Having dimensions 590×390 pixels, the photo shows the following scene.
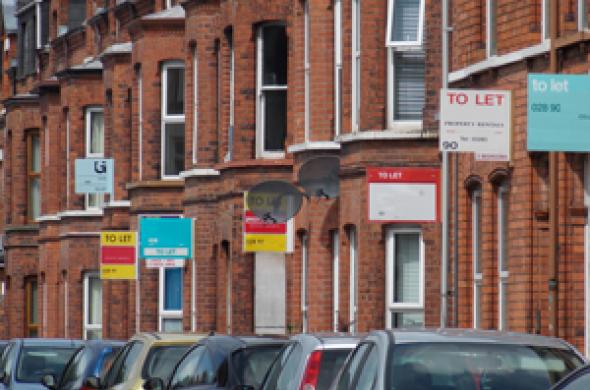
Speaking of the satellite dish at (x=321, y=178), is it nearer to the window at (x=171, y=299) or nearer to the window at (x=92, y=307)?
the window at (x=171, y=299)

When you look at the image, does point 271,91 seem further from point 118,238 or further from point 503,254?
point 503,254

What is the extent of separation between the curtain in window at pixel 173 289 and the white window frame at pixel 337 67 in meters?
12.2

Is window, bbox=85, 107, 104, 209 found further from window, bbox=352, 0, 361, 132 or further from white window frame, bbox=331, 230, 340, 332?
window, bbox=352, 0, 361, 132

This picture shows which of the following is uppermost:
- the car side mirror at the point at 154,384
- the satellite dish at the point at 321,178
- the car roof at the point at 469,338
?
the satellite dish at the point at 321,178

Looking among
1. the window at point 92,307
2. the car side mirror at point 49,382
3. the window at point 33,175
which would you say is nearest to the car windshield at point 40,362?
the car side mirror at point 49,382

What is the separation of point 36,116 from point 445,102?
40.1 m

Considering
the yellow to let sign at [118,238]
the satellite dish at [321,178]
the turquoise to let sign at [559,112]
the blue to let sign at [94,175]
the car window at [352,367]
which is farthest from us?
the blue to let sign at [94,175]

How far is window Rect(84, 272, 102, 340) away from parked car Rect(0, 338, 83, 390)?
23228 mm

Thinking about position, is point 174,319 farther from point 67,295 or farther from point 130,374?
point 130,374

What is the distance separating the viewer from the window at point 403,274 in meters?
29.2

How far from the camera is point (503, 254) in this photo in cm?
2403

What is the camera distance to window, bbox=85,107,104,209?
2037 inches

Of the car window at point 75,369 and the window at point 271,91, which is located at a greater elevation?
the window at point 271,91

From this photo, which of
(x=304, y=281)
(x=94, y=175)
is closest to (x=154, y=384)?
(x=304, y=281)
